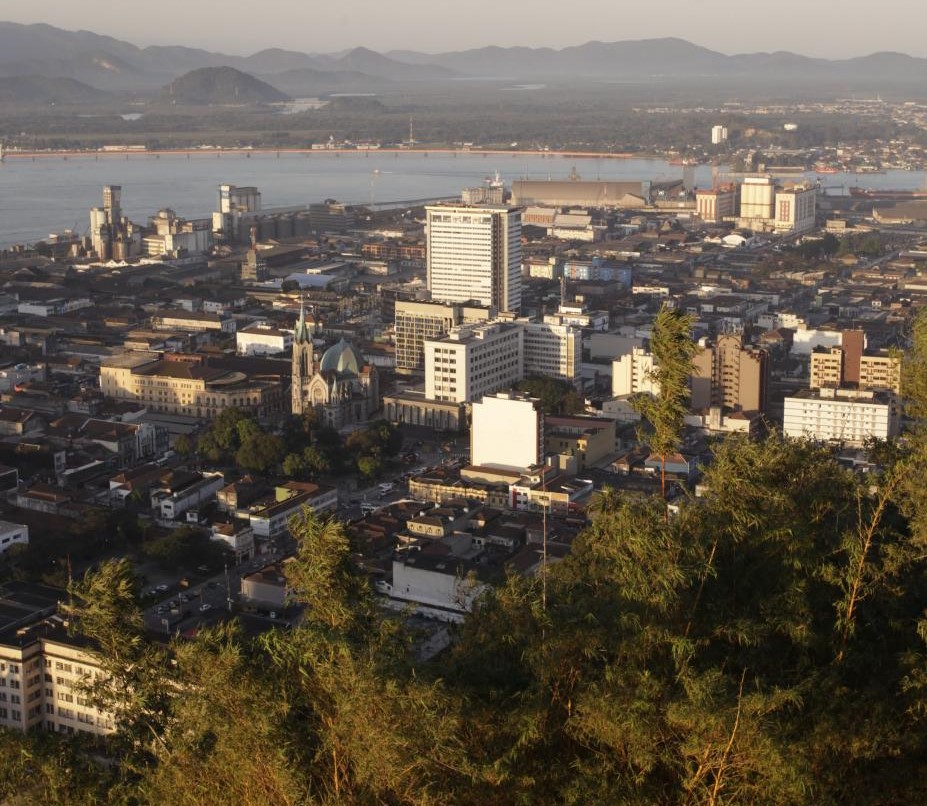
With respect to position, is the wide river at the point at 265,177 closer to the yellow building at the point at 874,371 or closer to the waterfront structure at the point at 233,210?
the waterfront structure at the point at 233,210

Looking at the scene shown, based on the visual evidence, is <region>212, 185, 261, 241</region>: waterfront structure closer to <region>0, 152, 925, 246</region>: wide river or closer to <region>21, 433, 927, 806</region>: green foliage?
<region>0, 152, 925, 246</region>: wide river

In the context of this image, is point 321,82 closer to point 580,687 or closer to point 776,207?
point 776,207

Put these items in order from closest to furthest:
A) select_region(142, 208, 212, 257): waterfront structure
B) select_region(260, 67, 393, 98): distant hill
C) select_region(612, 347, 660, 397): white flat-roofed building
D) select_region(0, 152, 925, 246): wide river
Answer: select_region(612, 347, 660, 397): white flat-roofed building → select_region(142, 208, 212, 257): waterfront structure → select_region(0, 152, 925, 246): wide river → select_region(260, 67, 393, 98): distant hill

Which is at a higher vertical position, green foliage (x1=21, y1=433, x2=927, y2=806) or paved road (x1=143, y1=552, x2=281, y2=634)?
green foliage (x1=21, y1=433, x2=927, y2=806)

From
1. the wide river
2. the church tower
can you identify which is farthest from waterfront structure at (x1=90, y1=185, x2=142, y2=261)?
the church tower

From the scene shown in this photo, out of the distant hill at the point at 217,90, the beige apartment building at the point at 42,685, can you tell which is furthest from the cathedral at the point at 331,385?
the distant hill at the point at 217,90
